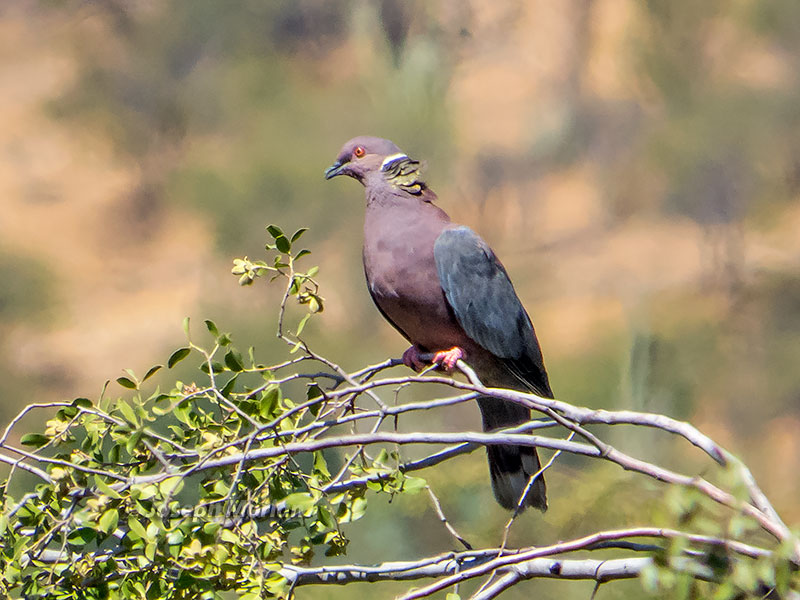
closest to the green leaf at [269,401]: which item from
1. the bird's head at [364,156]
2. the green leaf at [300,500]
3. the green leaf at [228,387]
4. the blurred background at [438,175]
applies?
the green leaf at [228,387]

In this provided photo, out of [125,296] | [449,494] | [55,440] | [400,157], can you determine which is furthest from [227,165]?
[55,440]

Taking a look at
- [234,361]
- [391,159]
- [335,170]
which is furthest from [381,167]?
[234,361]

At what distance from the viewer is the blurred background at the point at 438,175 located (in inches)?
473

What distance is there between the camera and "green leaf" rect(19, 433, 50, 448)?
6.55 ft

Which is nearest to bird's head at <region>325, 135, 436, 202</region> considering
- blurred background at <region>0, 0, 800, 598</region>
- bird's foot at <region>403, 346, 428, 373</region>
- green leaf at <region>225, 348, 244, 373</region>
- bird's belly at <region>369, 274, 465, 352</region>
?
bird's belly at <region>369, 274, 465, 352</region>

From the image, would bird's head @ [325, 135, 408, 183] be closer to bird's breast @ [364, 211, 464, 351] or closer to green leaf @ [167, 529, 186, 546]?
bird's breast @ [364, 211, 464, 351]

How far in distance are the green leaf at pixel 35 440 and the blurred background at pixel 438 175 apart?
24.0ft

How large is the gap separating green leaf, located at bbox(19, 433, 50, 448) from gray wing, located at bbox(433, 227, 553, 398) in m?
1.52

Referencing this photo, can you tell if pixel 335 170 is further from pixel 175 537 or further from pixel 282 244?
pixel 175 537

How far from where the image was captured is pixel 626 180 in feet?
52.3

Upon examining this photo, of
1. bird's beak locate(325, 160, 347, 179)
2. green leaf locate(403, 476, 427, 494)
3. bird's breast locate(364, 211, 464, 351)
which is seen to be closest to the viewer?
green leaf locate(403, 476, 427, 494)

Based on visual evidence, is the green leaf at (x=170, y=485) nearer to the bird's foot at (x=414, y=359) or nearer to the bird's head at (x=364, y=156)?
the bird's foot at (x=414, y=359)

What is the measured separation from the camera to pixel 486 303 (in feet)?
11.2

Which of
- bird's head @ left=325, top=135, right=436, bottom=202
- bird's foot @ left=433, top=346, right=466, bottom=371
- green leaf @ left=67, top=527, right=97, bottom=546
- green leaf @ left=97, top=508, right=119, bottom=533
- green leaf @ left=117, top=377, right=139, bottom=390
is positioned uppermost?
bird's head @ left=325, top=135, right=436, bottom=202
